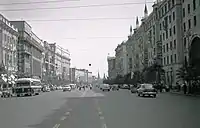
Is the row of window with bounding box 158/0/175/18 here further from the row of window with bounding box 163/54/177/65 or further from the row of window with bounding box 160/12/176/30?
the row of window with bounding box 163/54/177/65

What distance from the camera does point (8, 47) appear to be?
3351 inches

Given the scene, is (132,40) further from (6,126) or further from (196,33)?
(6,126)

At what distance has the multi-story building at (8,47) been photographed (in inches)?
3105

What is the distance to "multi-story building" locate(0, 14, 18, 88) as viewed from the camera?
259ft

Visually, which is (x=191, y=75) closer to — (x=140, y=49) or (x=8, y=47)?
(x=8, y=47)

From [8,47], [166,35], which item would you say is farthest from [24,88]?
[166,35]

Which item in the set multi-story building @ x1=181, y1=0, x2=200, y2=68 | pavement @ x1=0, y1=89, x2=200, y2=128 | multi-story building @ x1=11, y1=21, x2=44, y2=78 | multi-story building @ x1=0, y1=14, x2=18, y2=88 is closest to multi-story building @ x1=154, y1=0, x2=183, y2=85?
multi-story building @ x1=181, y1=0, x2=200, y2=68

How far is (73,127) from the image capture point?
13648mm

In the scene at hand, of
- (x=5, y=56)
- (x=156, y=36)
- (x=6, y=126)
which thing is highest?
(x=156, y=36)

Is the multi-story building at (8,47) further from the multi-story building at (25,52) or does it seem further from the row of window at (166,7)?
the row of window at (166,7)

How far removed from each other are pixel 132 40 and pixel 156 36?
55019 millimetres

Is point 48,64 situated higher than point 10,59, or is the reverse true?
point 48,64

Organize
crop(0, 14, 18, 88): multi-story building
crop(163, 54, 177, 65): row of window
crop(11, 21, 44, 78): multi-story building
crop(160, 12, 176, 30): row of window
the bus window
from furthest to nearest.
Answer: crop(11, 21, 44, 78): multi-story building → crop(0, 14, 18, 88): multi-story building → crop(163, 54, 177, 65): row of window → crop(160, 12, 176, 30): row of window → the bus window

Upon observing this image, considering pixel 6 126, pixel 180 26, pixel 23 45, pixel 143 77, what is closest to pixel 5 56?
pixel 23 45
